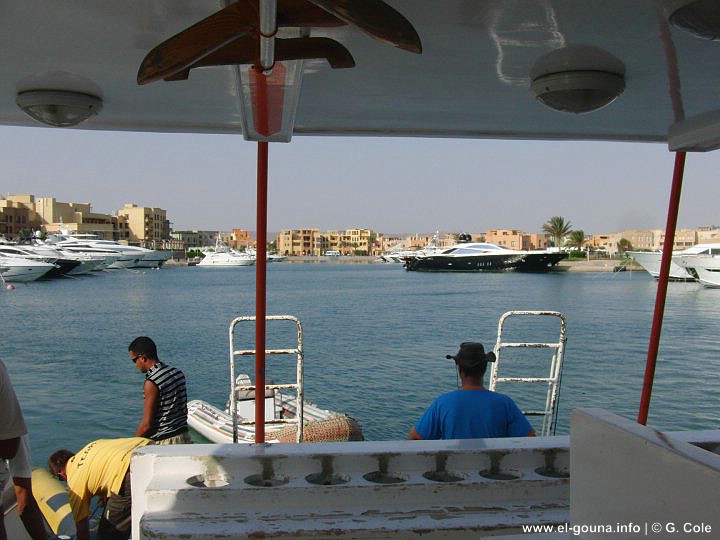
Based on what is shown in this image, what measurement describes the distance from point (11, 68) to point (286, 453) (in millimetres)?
1937

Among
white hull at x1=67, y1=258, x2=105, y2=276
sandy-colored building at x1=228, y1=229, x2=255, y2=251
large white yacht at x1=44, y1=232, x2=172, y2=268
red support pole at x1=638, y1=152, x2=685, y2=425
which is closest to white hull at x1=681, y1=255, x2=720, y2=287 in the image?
red support pole at x1=638, y1=152, x2=685, y2=425

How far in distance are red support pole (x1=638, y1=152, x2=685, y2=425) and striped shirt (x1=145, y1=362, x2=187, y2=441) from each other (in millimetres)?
2660

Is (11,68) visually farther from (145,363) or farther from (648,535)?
(648,535)

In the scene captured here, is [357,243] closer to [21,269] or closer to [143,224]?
[143,224]

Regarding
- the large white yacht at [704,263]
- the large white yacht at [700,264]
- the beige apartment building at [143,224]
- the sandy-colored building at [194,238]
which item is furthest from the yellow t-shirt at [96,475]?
the sandy-colored building at [194,238]

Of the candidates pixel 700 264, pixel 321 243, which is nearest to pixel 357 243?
pixel 321 243

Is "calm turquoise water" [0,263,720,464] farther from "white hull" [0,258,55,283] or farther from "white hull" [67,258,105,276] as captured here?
"white hull" [67,258,105,276]

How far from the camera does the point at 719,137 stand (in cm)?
343

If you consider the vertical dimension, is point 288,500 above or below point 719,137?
below

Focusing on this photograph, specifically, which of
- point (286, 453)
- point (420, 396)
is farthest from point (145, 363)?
point (420, 396)

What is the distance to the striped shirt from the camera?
3848mm

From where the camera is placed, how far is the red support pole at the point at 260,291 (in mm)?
2914

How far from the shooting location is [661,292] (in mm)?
3414

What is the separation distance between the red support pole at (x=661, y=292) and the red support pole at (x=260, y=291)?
1.99m
